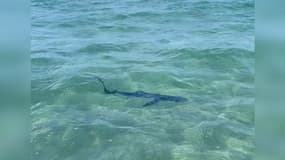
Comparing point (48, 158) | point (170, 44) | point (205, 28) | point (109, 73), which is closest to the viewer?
point (48, 158)

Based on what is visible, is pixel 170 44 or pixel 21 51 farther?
A: pixel 170 44

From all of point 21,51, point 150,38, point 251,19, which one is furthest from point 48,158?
point 251,19

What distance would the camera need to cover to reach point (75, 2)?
1457cm

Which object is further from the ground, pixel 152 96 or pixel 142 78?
pixel 152 96

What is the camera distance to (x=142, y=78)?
849 cm

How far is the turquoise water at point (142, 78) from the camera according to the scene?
19.2 feet

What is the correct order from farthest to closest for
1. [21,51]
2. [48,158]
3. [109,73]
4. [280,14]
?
[109,73], [48,158], [21,51], [280,14]

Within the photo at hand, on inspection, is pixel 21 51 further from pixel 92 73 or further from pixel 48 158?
pixel 92 73

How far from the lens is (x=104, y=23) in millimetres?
12602

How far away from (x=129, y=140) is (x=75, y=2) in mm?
9512

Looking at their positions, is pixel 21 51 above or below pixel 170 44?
above

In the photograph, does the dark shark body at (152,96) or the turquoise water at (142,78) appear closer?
the turquoise water at (142,78)

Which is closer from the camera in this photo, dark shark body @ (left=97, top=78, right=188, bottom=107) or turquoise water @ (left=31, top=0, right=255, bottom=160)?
turquoise water @ (left=31, top=0, right=255, bottom=160)

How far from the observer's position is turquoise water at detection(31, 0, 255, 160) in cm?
585
